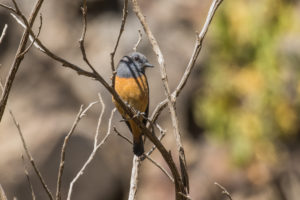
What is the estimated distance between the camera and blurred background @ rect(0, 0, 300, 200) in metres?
9.86

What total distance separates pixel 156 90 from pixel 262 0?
120 inches

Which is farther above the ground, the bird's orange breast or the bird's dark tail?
the bird's orange breast

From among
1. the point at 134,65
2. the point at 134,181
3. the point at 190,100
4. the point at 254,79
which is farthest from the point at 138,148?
the point at 190,100

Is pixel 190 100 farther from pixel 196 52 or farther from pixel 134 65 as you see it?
pixel 196 52

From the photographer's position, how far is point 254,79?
9930 millimetres

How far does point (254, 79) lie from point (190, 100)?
2.52 metres

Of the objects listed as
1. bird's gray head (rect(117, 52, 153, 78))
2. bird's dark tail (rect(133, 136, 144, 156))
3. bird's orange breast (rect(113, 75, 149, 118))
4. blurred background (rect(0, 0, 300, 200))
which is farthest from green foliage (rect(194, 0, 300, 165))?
bird's dark tail (rect(133, 136, 144, 156))

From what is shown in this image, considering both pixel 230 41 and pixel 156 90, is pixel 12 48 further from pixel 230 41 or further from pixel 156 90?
pixel 230 41

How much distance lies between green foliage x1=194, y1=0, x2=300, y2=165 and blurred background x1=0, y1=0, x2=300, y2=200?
0.06ft

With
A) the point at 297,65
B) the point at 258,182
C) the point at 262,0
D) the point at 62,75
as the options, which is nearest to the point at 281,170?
the point at 258,182

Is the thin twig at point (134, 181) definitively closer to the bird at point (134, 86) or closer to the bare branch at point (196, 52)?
the bare branch at point (196, 52)

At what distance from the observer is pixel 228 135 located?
10.2 metres

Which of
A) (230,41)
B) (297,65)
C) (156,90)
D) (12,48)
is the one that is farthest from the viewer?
(12,48)

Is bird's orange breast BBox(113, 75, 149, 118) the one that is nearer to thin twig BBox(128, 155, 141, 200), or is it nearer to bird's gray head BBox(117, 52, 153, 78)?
bird's gray head BBox(117, 52, 153, 78)
